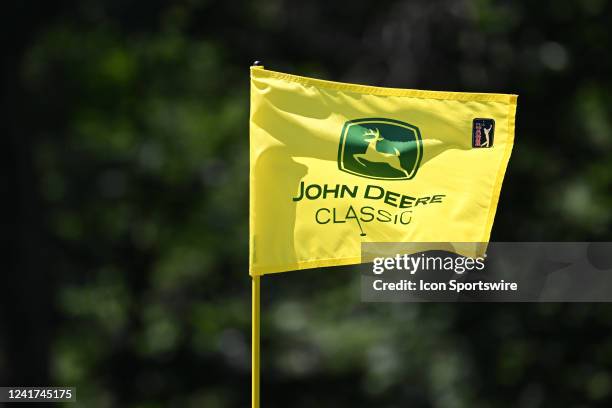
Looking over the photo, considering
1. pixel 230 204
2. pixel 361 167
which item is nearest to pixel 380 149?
pixel 361 167

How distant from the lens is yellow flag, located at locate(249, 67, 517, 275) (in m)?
6.83

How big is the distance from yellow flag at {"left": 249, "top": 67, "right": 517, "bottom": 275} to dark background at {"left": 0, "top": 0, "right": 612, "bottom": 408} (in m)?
4.82

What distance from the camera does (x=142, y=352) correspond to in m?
17.2

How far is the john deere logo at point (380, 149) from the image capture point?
22.7ft

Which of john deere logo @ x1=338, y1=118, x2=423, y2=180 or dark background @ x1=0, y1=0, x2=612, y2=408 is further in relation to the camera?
dark background @ x1=0, y1=0, x2=612, y2=408

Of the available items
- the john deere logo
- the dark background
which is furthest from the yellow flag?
the dark background

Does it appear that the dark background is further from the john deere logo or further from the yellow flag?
the john deere logo

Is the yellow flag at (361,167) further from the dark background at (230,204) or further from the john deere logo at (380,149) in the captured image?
the dark background at (230,204)

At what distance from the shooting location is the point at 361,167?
22.8ft

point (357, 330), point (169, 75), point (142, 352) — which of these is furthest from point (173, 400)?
point (169, 75)

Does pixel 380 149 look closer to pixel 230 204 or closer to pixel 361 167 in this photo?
pixel 361 167

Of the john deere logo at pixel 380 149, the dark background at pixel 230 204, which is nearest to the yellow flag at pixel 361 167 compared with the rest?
the john deere logo at pixel 380 149

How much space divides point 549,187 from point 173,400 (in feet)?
18.9

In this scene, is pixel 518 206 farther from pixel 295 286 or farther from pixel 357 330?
pixel 295 286
